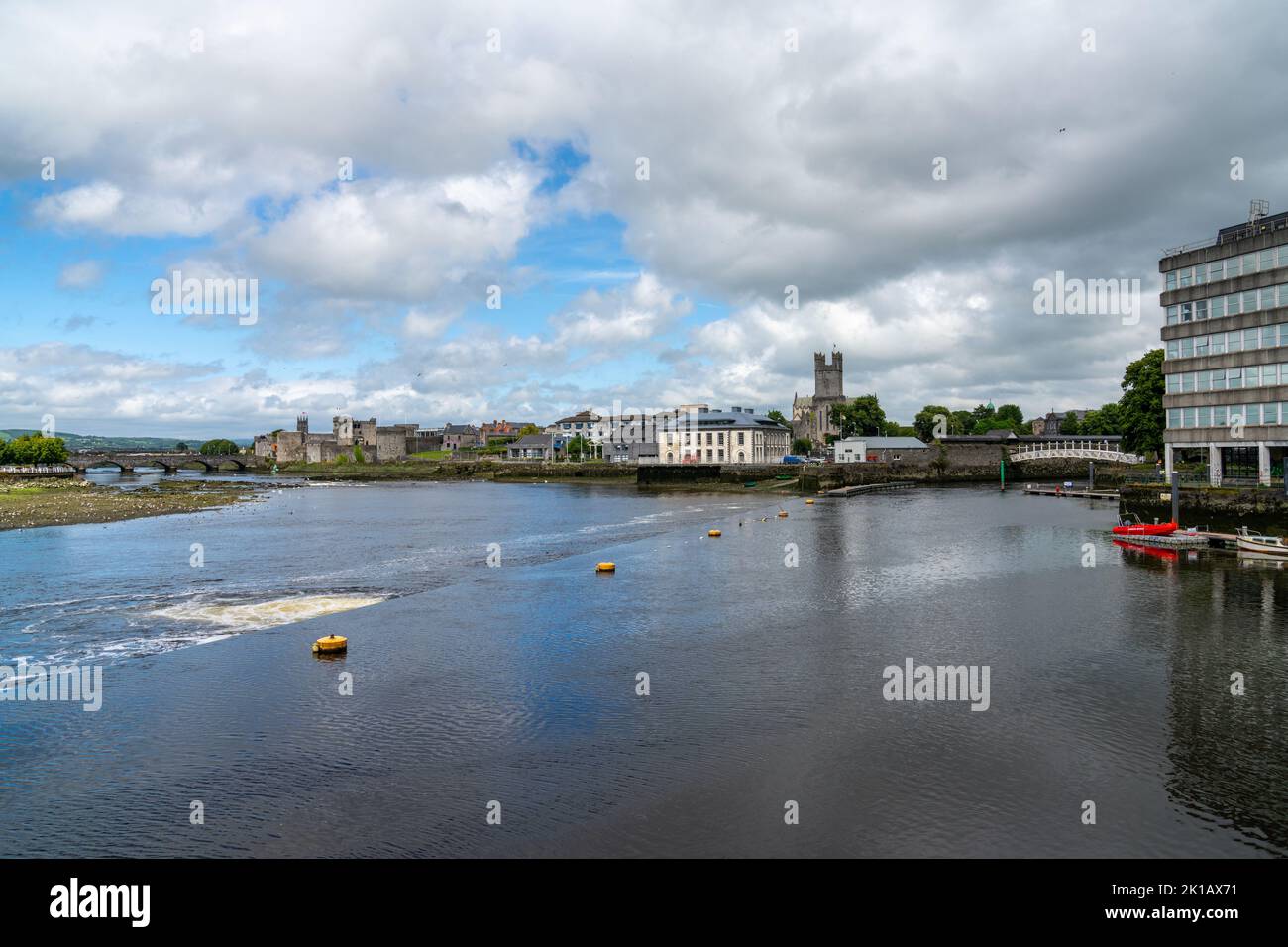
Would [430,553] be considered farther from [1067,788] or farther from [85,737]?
[1067,788]

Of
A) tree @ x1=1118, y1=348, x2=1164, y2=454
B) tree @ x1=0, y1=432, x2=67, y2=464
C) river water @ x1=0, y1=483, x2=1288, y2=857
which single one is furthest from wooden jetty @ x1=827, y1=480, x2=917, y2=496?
tree @ x1=0, y1=432, x2=67, y2=464

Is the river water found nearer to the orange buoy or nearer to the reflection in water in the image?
the reflection in water

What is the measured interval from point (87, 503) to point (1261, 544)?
8653 cm

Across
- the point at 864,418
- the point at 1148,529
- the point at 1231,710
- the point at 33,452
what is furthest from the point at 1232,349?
the point at 33,452

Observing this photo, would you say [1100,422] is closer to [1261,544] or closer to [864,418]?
[864,418]

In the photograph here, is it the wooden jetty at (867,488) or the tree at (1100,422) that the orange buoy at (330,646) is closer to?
the wooden jetty at (867,488)

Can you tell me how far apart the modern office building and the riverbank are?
76.0 meters

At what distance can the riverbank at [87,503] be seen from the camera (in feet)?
201

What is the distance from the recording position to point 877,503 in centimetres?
8100

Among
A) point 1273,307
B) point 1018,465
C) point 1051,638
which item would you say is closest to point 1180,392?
point 1273,307

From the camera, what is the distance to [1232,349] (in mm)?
50125

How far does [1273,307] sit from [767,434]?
100059 millimetres

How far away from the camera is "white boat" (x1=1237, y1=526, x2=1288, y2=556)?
37125mm
